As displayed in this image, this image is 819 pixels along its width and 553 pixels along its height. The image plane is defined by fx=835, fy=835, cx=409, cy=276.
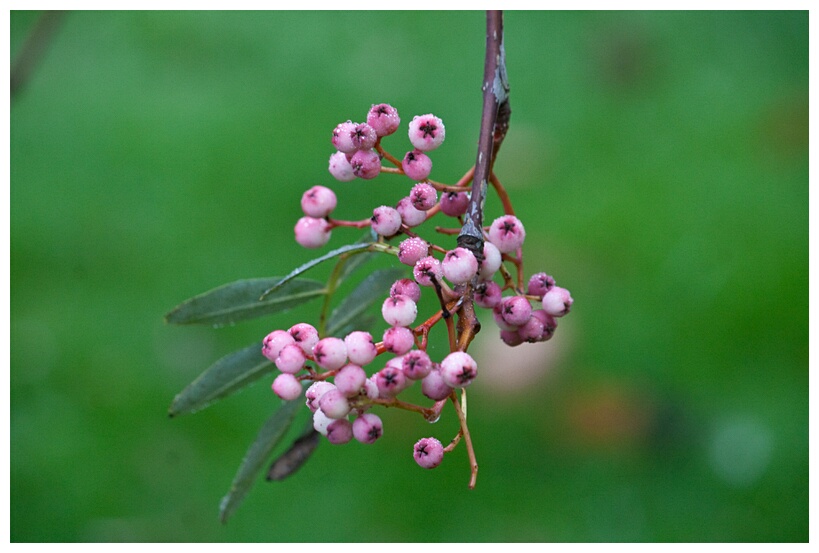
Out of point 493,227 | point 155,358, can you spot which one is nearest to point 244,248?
point 155,358

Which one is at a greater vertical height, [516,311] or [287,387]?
[516,311]

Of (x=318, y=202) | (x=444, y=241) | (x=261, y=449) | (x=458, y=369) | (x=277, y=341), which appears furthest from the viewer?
(x=444, y=241)

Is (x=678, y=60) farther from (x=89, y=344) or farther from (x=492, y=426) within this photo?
(x=89, y=344)

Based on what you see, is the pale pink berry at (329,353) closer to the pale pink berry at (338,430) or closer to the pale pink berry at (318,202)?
the pale pink berry at (338,430)

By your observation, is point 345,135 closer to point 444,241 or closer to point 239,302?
point 239,302

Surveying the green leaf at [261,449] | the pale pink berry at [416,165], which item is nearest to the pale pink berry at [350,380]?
the pale pink berry at [416,165]

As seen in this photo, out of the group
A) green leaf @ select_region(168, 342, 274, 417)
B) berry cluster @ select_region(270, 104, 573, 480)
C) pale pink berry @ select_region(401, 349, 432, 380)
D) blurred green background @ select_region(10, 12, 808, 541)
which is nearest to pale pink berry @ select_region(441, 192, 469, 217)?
berry cluster @ select_region(270, 104, 573, 480)

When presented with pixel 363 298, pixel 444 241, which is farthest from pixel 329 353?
pixel 444 241
